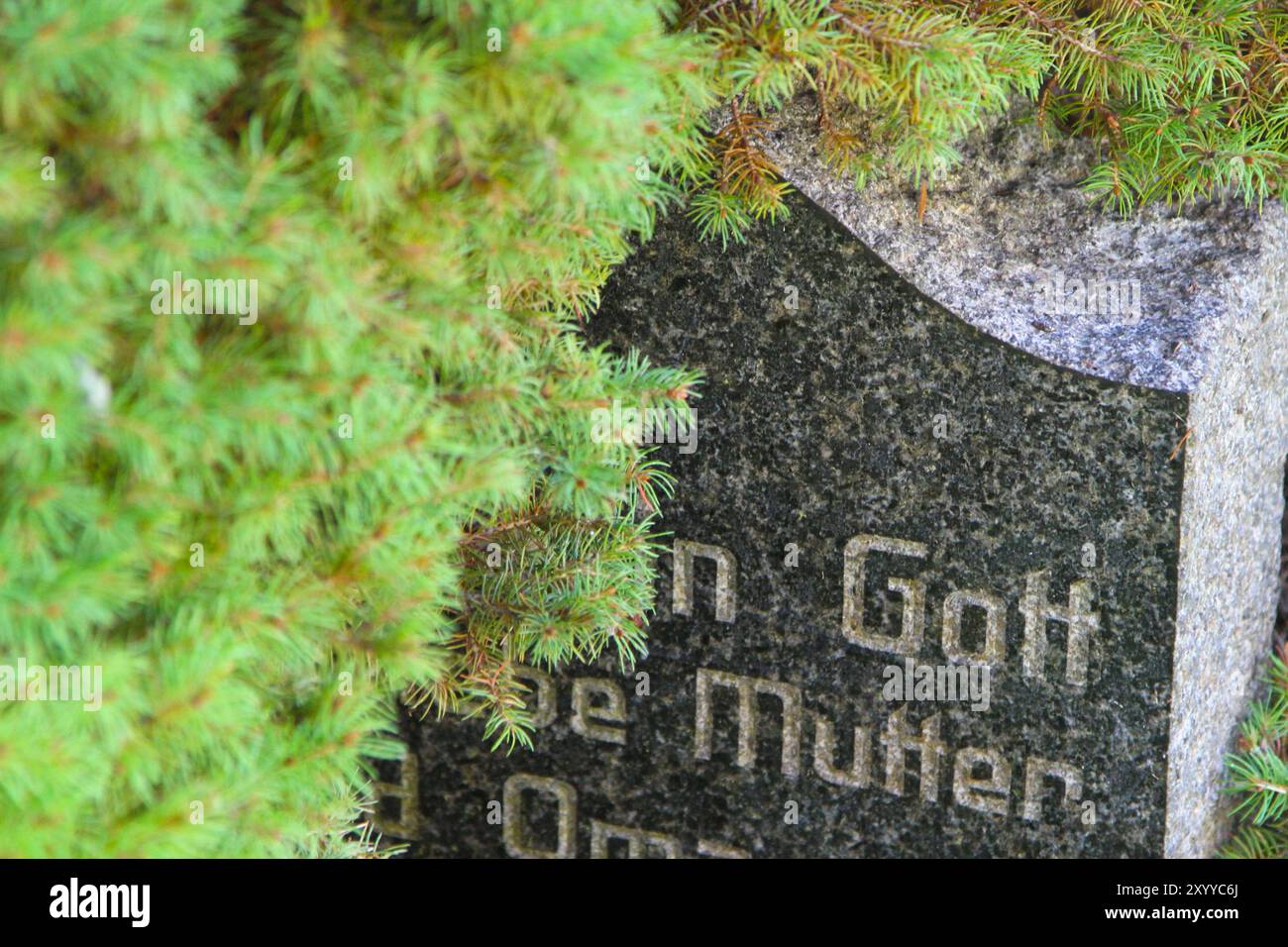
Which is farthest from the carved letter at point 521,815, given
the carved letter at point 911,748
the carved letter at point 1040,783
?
the carved letter at point 1040,783

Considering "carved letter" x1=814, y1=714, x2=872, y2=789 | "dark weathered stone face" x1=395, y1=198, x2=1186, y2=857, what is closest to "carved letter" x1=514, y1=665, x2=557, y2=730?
"dark weathered stone face" x1=395, y1=198, x2=1186, y2=857

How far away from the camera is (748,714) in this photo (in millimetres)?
2473

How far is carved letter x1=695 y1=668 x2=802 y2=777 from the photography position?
2438mm

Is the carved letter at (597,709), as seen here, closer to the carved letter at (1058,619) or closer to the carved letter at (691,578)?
the carved letter at (691,578)

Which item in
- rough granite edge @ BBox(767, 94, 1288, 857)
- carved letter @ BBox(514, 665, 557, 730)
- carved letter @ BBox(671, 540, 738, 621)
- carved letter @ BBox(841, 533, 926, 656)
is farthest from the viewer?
carved letter @ BBox(514, 665, 557, 730)

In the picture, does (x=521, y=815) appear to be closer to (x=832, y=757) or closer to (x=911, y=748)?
(x=832, y=757)

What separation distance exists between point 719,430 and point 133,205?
53.1 inches

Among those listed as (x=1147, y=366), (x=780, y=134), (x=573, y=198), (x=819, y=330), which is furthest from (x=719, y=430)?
(x=573, y=198)

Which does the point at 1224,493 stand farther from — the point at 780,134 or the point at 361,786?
the point at 361,786

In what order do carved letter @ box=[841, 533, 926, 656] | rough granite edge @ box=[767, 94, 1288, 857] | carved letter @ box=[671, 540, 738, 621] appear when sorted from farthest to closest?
carved letter @ box=[671, 540, 738, 621], carved letter @ box=[841, 533, 926, 656], rough granite edge @ box=[767, 94, 1288, 857]

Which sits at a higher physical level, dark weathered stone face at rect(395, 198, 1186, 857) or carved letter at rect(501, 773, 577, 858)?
dark weathered stone face at rect(395, 198, 1186, 857)

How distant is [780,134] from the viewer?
2227 mm

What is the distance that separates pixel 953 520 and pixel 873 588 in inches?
8.1

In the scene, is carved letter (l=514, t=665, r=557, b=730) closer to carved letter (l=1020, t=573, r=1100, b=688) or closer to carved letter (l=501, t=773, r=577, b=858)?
carved letter (l=501, t=773, r=577, b=858)
